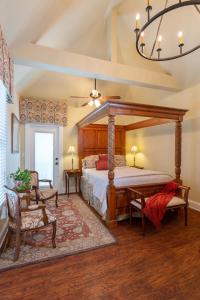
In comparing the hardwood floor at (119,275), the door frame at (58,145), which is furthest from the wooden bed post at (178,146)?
the door frame at (58,145)

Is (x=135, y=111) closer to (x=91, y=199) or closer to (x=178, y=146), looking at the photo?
(x=178, y=146)

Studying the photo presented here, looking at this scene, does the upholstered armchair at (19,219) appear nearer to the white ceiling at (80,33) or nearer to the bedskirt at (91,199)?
the bedskirt at (91,199)

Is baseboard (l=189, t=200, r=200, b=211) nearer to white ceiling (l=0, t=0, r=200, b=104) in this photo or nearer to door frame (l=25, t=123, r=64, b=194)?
white ceiling (l=0, t=0, r=200, b=104)

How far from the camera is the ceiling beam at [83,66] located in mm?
2799

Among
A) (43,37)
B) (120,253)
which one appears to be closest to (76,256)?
A: (120,253)

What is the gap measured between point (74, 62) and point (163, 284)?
3.55m

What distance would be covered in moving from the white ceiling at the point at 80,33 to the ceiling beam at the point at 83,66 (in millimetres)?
167

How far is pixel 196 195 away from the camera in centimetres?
385

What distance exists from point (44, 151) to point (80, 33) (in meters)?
3.16

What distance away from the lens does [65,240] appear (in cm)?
252

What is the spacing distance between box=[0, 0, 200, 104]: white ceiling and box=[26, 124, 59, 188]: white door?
1045mm

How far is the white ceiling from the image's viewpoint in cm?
221

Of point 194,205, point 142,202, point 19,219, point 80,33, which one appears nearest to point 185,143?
point 194,205

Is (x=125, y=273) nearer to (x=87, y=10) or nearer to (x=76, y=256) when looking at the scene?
(x=76, y=256)
